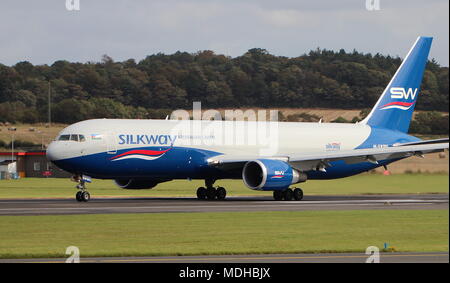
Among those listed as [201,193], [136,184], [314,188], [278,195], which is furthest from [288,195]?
[314,188]

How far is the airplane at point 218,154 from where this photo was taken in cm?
4884

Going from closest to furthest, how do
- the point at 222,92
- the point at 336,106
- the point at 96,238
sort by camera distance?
the point at 96,238
the point at 222,92
the point at 336,106

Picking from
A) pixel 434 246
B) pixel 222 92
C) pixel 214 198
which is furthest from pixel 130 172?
pixel 222 92

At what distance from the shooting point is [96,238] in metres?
29.3

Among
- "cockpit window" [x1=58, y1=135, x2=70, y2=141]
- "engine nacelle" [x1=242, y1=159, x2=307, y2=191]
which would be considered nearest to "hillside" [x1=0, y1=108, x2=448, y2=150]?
"engine nacelle" [x1=242, y1=159, x2=307, y2=191]

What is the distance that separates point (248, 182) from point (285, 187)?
6.92 ft

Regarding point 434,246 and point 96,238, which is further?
point 96,238

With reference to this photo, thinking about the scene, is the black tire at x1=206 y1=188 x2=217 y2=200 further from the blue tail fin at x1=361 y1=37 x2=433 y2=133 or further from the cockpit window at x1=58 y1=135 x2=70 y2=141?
the blue tail fin at x1=361 y1=37 x2=433 y2=133

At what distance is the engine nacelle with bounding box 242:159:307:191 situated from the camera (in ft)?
163

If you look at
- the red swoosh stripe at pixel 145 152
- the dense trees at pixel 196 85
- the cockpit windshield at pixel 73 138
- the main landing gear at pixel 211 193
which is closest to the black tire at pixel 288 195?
the main landing gear at pixel 211 193

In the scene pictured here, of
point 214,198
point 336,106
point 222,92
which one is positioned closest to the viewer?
point 214,198

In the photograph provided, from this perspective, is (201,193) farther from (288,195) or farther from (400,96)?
(400,96)

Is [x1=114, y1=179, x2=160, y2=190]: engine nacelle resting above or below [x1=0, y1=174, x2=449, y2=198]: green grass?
above
